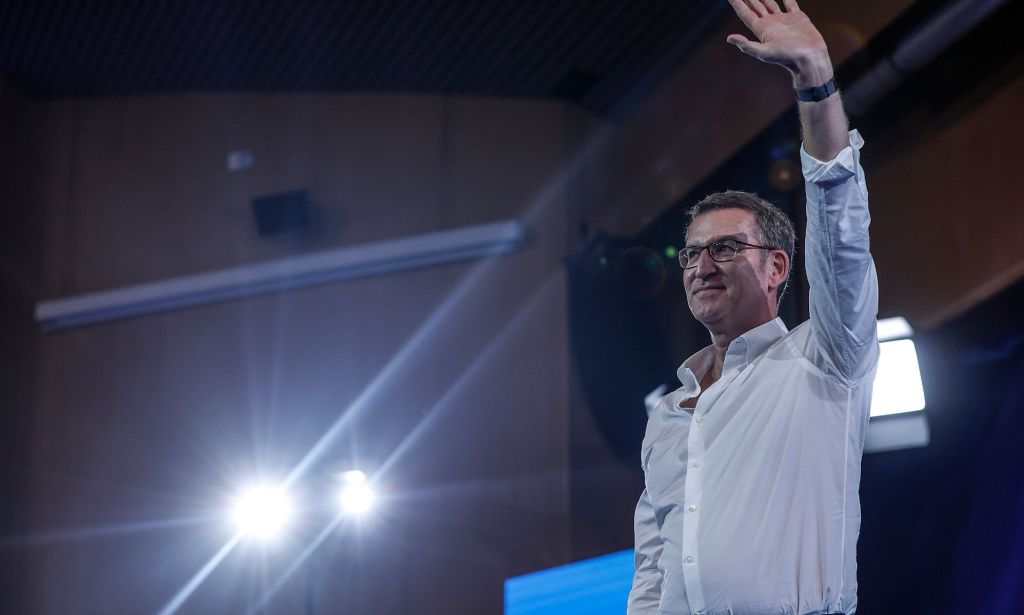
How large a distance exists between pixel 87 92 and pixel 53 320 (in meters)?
1.42

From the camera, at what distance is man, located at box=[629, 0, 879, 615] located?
1312 mm

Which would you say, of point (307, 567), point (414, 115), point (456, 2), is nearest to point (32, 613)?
point (307, 567)

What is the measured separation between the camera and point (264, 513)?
17.3 ft

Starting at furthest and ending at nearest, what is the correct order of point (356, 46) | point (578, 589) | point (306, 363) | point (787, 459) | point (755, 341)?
point (306, 363) < point (356, 46) < point (578, 589) < point (755, 341) < point (787, 459)

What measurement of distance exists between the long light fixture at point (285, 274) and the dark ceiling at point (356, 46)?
0.93 metres

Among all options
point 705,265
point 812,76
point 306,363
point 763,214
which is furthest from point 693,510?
point 306,363

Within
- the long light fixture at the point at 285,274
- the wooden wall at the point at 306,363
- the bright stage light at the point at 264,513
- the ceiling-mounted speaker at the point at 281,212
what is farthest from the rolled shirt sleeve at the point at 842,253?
the ceiling-mounted speaker at the point at 281,212

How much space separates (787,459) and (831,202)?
383 mm

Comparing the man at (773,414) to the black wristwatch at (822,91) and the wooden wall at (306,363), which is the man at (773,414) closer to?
the black wristwatch at (822,91)

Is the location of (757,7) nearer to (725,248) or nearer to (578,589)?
(725,248)

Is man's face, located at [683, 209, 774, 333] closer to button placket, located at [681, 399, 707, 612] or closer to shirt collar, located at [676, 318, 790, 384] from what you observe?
shirt collar, located at [676, 318, 790, 384]

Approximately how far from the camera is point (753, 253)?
5.26ft

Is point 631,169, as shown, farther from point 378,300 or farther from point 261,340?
point 261,340

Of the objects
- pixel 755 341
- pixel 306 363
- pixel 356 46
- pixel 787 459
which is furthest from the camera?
pixel 306 363
